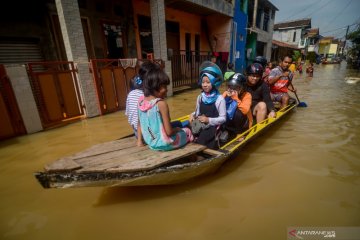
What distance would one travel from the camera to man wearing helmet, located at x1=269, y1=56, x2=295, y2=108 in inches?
224

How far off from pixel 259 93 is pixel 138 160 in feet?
11.2

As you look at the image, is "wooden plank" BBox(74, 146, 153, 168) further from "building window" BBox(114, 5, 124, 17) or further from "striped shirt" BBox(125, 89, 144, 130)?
"building window" BBox(114, 5, 124, 17)

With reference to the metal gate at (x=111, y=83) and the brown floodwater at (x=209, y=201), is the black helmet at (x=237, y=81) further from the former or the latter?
the metal gate at (x=111, y=83)

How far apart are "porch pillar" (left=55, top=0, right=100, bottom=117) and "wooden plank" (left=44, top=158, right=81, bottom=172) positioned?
13.9ft

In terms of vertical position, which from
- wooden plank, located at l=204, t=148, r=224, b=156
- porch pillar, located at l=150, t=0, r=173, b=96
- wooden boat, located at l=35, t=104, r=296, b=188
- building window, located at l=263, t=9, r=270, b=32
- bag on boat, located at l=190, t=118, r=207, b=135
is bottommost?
wooden plank, located at l=204, t=148, r=224, b=156

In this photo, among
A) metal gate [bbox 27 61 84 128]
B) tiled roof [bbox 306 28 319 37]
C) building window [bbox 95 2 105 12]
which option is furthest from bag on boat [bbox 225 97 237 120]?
tiled roof [bbox 306 28 319 37]

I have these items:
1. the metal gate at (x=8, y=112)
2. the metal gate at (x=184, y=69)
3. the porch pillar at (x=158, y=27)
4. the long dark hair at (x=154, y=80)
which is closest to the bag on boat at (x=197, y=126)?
the long dark hair at (x=154, y=80)

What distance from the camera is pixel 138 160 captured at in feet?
7.68

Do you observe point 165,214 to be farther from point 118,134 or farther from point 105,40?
point 105,40

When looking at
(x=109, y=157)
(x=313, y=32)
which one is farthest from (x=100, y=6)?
(x=313, y=32)

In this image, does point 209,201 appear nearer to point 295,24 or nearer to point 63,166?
point 63,166

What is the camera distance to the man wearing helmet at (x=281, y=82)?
5.68m

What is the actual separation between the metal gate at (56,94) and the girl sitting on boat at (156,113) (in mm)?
4090

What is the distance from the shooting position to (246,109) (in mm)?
3643
